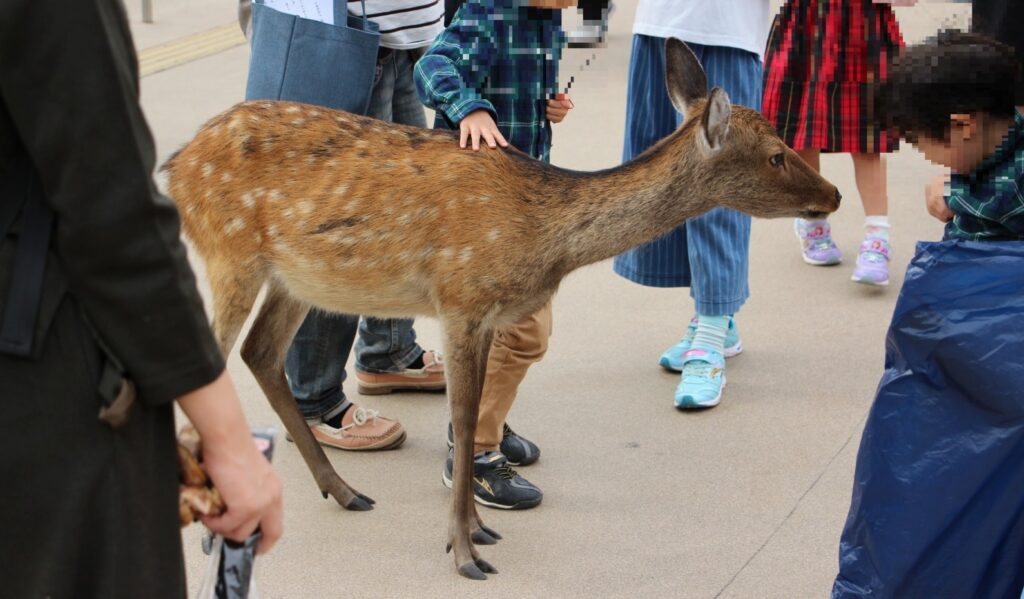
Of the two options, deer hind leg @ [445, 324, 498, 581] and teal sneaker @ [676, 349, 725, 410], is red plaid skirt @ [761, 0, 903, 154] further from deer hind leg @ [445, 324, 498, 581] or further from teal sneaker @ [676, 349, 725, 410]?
deer hind leg @ [445, 324, 498, 581]

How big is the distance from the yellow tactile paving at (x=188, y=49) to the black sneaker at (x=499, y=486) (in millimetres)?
6643

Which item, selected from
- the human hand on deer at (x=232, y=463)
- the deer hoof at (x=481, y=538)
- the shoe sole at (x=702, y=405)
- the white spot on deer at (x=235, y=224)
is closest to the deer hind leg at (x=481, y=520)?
the deer hoof at (x=481, y=538)

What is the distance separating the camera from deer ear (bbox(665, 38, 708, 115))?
3.99m

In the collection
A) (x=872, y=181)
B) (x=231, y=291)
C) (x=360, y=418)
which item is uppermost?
(x=231, y=291)

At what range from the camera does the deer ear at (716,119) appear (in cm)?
368

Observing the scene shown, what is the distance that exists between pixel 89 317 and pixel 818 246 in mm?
5393

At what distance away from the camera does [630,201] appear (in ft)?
12.5

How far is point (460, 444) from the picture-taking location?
12.6 feet

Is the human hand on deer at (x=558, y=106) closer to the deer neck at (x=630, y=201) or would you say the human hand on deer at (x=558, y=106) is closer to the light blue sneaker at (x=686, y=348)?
the deer neck at (x=630, y=201)

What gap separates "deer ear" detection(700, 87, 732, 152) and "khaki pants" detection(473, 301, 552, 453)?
76cm

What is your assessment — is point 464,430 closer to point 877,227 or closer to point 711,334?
point 711,334

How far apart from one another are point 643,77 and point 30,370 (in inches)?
149

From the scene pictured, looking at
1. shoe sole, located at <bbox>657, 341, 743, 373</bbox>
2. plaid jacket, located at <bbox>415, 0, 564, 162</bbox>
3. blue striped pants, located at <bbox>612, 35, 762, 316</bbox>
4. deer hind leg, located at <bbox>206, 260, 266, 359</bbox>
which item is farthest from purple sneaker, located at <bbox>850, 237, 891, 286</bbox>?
deer hind leg, located at <bbox>206, 260, 266, 359</bbox>

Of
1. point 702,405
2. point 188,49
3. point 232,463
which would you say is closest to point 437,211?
point 702,405
